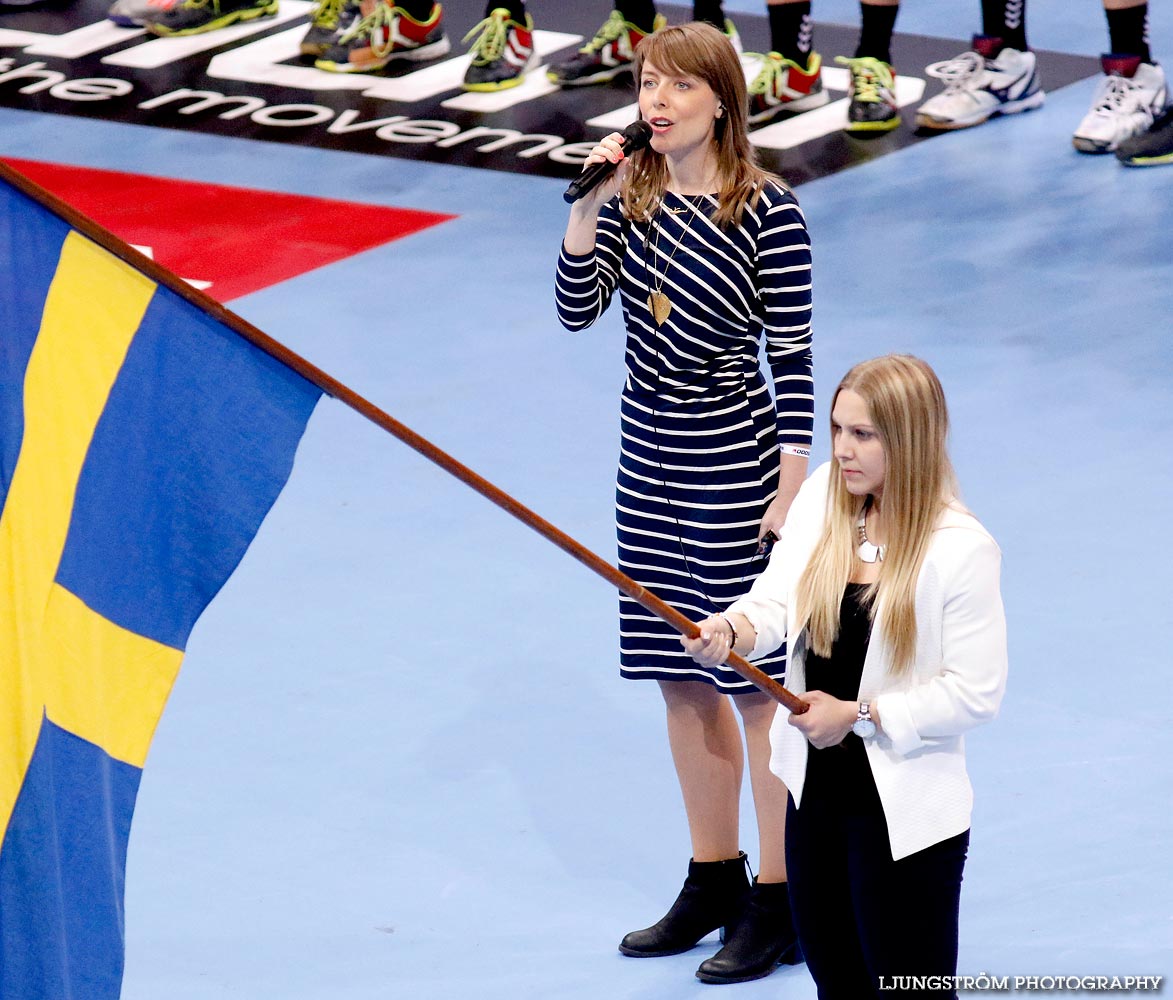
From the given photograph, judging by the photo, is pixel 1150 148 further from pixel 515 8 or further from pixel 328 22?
pixel 328 22

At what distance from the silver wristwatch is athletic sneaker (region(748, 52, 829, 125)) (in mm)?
6006

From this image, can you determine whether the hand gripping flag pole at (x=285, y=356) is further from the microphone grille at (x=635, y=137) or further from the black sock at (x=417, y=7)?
the black sock at (x=417, y=7)

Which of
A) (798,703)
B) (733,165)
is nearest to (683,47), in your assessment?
(733,165)

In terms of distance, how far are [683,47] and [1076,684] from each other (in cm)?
189

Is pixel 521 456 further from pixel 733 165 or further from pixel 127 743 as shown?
pixel 127 743

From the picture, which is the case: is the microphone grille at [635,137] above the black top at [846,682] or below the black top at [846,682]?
above

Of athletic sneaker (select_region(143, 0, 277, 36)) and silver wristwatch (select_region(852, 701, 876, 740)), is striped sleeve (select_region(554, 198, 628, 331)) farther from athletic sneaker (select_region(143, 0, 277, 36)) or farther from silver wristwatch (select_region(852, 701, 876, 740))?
athletic sneaker (select_region(143, 0, 277, 36))

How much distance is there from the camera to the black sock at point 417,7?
9633 millimetres

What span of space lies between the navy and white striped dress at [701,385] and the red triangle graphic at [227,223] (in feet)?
12.2

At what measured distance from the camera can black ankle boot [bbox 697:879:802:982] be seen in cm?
369

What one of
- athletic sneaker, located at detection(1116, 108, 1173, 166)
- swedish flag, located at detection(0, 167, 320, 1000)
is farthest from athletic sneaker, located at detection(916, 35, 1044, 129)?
swedish flag, located at detection(0, 167, 320, 1000)

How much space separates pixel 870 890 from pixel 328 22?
7671mm

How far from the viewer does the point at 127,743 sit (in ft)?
8.90

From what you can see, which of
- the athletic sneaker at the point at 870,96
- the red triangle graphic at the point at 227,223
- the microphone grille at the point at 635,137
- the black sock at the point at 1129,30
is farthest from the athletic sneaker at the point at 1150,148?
the microphone grille at the point at 635,137
